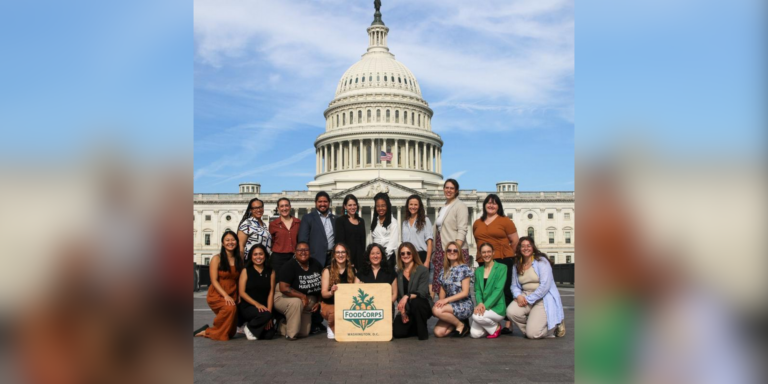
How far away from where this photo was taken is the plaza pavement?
869cm

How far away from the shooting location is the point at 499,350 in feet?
37.3

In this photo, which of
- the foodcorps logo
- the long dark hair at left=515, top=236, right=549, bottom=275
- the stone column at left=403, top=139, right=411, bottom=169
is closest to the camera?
the foodcorps logo

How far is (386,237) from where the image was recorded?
1495 cm

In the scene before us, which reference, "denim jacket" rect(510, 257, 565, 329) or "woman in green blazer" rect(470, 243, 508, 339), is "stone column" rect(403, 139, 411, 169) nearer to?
"woman in green blazer" rect(470, 243, 508, 339)

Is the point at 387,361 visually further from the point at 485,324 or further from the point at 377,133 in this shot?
the point at 377,133

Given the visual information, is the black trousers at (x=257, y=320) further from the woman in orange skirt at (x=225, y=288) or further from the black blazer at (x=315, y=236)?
the black blazer at (x=315, y=236)

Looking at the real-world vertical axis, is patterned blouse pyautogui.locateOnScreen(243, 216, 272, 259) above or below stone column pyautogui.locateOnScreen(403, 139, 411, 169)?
below

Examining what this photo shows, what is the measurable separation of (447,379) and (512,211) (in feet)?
313

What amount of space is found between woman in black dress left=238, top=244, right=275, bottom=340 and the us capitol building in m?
79.0

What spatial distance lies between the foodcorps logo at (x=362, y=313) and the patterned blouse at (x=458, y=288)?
4.98ft

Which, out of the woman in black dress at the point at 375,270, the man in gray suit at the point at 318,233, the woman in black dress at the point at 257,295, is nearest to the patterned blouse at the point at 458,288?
the woman in black dress at the point at 375,270

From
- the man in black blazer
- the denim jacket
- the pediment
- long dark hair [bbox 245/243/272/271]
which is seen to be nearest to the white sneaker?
long dark hair [bbox 245/243/272/271]

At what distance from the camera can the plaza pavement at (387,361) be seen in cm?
869
